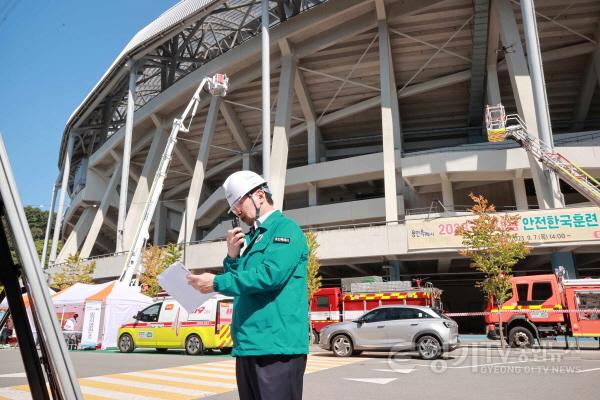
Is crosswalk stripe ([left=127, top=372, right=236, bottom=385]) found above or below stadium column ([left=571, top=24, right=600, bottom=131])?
below

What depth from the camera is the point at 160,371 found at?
1016 cm

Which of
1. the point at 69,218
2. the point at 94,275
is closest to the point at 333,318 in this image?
the point at 94,275

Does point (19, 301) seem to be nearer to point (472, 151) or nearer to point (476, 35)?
point (472, 151)

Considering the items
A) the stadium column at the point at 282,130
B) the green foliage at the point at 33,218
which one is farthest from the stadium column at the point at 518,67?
the green foliage at the point at 33,218

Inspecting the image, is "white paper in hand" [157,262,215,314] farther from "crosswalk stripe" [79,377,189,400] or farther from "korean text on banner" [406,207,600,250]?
"korean text on banner" [406,207,600,250]

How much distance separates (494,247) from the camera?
64.5 feet

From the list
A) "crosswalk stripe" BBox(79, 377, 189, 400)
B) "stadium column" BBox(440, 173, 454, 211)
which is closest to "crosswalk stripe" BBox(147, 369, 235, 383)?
"crosswalk stripe" BBox(79, 377, 189, 400)

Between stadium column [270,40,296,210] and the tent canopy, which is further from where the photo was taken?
stadium column [270,40,296,210]

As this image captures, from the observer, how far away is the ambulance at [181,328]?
1502 centimetres

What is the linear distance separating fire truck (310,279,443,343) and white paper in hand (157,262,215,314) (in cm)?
1712

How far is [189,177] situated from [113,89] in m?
11.9

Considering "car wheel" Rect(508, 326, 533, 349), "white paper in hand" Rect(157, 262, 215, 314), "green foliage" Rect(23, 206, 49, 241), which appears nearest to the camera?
"green foliage" Rect(23, 206, 49, 241)

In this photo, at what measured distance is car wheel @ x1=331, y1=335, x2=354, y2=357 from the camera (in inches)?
547

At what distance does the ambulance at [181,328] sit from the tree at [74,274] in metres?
22.0
